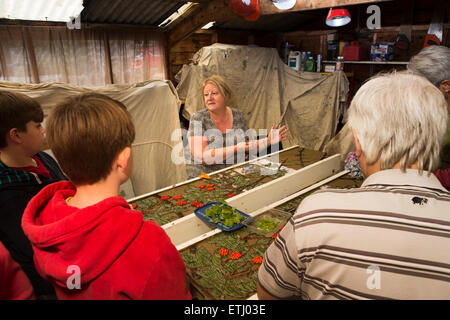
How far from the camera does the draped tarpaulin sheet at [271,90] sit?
14.8 feet

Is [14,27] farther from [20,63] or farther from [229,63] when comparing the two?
[229,63]

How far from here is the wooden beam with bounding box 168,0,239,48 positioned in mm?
4094

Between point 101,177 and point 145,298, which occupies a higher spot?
point 101,177

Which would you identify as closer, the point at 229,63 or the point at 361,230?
the point at 361,230

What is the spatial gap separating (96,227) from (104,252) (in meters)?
0.07

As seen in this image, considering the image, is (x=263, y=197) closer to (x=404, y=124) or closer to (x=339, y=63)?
(x=404, y=124)

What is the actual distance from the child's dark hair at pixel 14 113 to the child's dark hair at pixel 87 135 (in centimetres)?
62

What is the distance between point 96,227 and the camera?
77 centimetres

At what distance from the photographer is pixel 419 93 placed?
0.79 metres

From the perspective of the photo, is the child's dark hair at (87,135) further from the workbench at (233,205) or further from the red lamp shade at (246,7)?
the red lamp shade at (246,7)

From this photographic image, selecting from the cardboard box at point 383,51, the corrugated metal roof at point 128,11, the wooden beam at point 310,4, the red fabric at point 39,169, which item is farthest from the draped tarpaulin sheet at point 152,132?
the cardboard box at point 383,51
